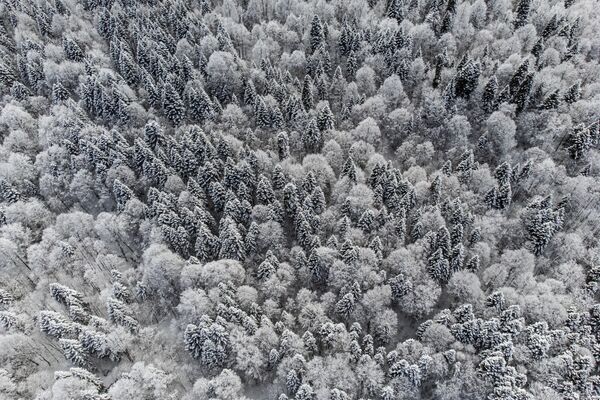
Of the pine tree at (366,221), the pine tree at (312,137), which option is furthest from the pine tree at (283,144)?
the pine tree at (366,221)

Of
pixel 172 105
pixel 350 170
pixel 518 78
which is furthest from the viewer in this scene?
pixel 518 78

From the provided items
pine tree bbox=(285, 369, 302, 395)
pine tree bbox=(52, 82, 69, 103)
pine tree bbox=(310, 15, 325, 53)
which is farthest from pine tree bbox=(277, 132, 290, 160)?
pine tree bbox=(52, 82, 69, 103)

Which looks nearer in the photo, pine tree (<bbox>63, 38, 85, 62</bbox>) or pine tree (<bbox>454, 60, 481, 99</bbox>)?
pine tree (<bbox>454, 60, 481, 99</bbox>)

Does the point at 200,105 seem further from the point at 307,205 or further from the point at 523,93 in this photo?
the point at 523,93

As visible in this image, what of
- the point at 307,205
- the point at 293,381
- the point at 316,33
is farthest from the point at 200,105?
the point at 293,381

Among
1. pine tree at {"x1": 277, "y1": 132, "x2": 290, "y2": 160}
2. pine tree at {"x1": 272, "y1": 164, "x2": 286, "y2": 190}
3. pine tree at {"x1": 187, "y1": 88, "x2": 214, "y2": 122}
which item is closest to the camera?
pine tree at {"x1": 272, "y1": 164, "x2": 286, "y2": 190}

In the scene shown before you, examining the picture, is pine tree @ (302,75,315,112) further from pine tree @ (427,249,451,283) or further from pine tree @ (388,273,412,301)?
pine tree @ (388,273,412,301)

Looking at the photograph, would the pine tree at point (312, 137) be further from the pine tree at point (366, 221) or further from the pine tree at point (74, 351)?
the pine tree at point (74, 351)

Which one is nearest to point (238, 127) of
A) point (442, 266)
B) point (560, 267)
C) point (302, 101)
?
point (302, 101)

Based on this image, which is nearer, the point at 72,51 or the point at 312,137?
the point at 312,137
